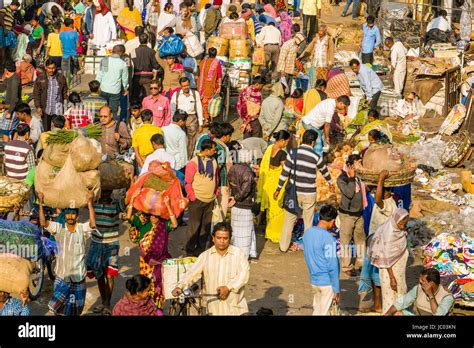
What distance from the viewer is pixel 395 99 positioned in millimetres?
22453

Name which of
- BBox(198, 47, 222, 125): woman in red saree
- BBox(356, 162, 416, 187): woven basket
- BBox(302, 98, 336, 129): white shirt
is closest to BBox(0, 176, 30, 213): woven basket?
BBox(356, 162, 416, 187): woven basket

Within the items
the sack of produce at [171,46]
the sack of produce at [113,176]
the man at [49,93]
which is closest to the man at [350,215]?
the sack of produce at [113,176]

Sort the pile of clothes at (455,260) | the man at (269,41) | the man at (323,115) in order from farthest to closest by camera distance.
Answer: the man at (269,41)
the man at (323,115)
the pile of clothes at (455,260)

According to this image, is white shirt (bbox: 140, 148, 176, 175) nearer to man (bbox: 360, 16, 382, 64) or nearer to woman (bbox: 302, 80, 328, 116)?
woman (bbox: 302, 80, 328, 116)

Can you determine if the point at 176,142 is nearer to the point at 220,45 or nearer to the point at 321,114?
the point at 321,114

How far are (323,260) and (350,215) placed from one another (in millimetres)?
2639

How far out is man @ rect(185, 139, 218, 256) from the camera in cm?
1470

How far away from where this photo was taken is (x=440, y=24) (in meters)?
26.5

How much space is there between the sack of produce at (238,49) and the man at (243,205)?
24.4ft

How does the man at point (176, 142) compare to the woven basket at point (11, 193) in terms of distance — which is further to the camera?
the man at point (176, 142)

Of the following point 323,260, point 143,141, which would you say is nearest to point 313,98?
point 143,141

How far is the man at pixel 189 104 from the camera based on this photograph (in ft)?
59.4

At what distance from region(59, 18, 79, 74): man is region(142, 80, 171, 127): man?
481 centimetres

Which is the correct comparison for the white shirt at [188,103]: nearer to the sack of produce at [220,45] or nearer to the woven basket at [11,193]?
the sack of produce at [220,45]
